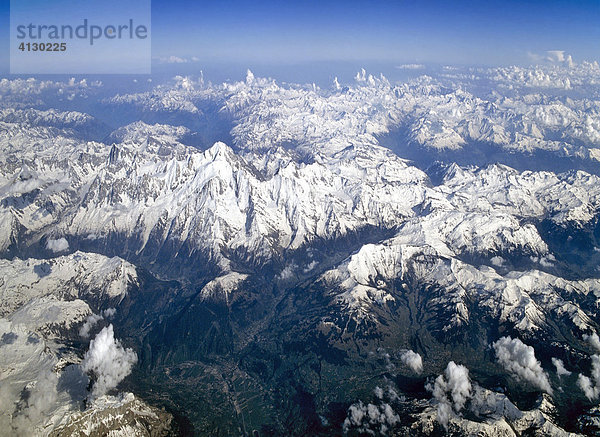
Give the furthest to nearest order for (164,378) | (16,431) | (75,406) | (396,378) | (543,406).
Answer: (164,378), (396,378), (543,406), (75,406), (16,431)

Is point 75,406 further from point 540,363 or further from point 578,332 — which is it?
point 578,332

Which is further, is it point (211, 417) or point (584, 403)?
point (211, 417)

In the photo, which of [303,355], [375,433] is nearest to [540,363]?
[375,433]

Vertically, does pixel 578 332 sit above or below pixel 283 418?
above

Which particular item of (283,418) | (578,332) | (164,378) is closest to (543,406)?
(578,332)

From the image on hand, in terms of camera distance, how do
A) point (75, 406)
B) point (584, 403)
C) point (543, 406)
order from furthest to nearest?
1. point (584, 403)
2. point (543, 406)
3. point (75, 406)

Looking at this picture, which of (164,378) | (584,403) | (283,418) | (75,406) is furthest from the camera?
(164,378)

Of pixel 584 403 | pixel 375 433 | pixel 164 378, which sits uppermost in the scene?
pixel 584 403

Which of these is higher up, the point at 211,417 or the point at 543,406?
the point at 543,406

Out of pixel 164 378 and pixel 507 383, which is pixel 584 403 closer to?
pixel 507 383
